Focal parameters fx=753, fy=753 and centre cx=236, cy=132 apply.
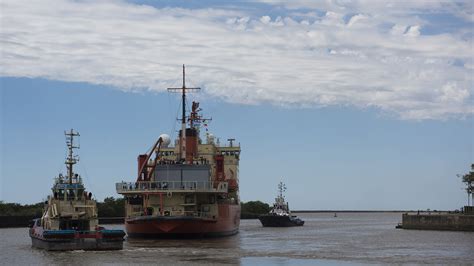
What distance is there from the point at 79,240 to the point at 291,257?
1480 cm

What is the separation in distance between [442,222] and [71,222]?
176ft

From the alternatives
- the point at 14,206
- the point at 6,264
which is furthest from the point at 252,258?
the point at 14,206

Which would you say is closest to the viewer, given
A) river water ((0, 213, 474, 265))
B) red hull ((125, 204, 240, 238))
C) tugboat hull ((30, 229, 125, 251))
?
river water ((0, 213, 474, 265))

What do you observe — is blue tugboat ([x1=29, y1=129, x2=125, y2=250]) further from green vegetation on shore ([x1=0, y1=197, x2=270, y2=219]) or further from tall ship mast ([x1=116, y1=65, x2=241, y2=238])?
green vegetation on shore ([x1=0, y1=197, x2=270, y2=219])

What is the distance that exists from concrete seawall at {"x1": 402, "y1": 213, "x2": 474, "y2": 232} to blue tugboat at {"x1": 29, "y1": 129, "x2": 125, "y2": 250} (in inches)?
1988

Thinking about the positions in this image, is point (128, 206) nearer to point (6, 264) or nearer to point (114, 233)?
point (114, 233)

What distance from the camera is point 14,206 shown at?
141 meters

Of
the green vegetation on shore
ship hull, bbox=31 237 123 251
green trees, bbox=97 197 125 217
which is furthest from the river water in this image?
green trees, bbox=97 197 125 217

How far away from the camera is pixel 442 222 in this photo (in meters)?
93.4

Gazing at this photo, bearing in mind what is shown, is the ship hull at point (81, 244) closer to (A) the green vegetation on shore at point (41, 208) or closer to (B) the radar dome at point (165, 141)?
(B) the radar dome at point (165, 141)

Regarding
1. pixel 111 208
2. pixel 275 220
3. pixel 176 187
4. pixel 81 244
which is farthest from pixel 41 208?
pixel 81 244

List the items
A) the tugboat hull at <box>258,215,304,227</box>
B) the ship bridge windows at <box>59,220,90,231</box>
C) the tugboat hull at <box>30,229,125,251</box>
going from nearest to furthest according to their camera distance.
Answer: the tugboat hull at <box>30,229,125,251</box> → the ship bridge windows at <box>59,220,90,231</box> → the tugboat hull at <box>258,215,304,227</box>

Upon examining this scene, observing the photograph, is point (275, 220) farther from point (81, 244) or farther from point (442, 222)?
point (81, 244)

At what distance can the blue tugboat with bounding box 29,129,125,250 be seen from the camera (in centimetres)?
5250
